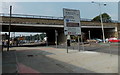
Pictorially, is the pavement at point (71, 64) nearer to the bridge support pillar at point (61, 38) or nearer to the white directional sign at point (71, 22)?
the white directional sign at point (71, 22)

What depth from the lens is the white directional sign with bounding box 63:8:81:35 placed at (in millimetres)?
19750

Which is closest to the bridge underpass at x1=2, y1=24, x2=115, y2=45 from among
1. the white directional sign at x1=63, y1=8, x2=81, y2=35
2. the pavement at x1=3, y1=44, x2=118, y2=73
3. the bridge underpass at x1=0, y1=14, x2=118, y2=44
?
the bridge underpass at x1=0, y1=14, x2=118, y2=44

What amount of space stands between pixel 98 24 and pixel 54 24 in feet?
56.7

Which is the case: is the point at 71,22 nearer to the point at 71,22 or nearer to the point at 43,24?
the point at 71,22

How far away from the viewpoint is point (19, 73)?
9.41 meters

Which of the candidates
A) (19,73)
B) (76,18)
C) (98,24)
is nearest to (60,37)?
(98,24)

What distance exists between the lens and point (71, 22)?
20.3 m

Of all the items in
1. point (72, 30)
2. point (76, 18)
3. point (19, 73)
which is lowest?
point (19, 73)

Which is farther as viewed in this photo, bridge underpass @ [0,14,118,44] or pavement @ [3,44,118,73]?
bridge underpass @ [0,14,118,44]

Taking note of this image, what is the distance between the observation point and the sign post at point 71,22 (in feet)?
64.8

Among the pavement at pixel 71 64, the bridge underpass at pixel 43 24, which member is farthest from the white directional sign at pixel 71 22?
the bridge underpass at pixel 43 24

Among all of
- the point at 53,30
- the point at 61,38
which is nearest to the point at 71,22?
the point at 61,38

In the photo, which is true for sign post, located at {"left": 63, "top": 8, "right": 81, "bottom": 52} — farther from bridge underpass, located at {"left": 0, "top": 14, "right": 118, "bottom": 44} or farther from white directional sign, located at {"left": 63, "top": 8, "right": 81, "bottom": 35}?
bridge underpass, located at {"left": 0, "top": 14, "right": 118, "bottom": 44}

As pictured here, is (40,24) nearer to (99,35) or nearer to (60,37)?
(60,37)
